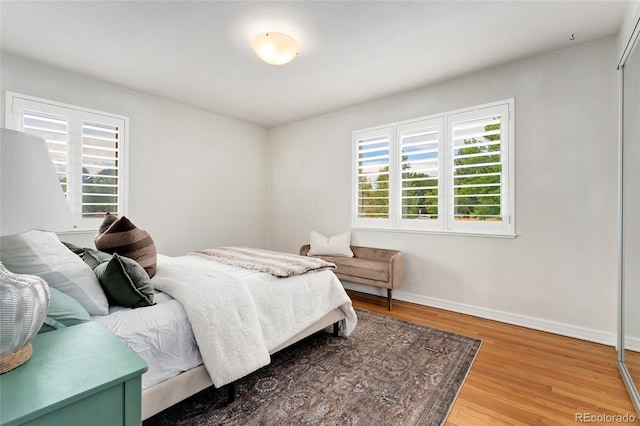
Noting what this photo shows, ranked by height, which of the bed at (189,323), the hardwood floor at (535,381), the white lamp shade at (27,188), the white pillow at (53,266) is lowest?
the hardwood floor at (535,381)

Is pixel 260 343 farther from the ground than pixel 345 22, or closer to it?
closer to it

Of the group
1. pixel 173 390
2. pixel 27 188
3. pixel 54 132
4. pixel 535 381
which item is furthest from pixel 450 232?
pixel 54 132

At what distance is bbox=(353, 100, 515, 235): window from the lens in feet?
10.2

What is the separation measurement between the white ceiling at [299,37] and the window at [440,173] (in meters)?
0.56

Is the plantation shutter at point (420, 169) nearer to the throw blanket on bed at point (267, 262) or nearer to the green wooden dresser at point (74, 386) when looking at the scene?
the throw blanket on bed at point (267, 262)

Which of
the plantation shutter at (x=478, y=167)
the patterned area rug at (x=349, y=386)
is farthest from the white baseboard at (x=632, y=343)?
the plantation shutter at (x=478, y=167)

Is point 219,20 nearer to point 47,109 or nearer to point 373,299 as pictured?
point 47,109

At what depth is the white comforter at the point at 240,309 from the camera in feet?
5.43

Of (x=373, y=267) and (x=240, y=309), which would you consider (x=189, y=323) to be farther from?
(x=373, y=267)

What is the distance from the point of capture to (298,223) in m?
4.98

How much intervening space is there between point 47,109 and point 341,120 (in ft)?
11.1

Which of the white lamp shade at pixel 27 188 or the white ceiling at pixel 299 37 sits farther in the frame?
the white ceiling at pixel 299 37

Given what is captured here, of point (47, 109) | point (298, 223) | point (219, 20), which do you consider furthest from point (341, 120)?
point (47, 109)

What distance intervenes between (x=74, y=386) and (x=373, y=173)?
3744mm
